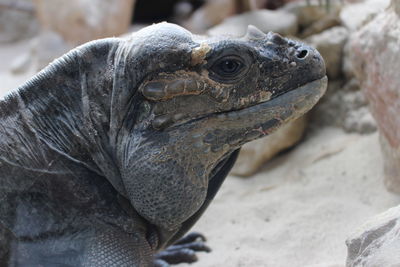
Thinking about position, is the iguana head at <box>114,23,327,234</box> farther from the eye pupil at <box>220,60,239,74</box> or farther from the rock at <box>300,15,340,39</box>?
the rock at <box>300,15,340,39</box>

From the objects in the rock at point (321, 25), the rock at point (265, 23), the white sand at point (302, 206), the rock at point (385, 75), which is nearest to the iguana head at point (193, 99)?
the white sand at point (302, 206)

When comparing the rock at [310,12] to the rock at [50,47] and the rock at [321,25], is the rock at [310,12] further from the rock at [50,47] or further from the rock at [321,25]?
the rock at [50,47]

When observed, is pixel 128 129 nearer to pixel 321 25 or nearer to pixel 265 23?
pixel 265 23

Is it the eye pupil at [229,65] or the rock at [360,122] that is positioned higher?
the eye pupil at [229,65]

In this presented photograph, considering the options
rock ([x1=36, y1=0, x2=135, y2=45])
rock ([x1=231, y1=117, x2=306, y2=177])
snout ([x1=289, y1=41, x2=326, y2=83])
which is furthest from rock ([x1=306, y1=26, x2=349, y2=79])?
rock ([x1=36, y1=0, x2=135, y2=45])

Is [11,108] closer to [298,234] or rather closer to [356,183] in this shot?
[298,234]

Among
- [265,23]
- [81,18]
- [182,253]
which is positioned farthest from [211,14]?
[182,253]

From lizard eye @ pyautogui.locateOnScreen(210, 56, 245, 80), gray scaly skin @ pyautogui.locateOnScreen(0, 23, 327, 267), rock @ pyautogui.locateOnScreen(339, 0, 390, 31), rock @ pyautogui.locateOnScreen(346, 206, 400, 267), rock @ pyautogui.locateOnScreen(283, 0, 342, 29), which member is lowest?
rock @ pyautogui.locateOnScreen(339, 0, 390, 31)
